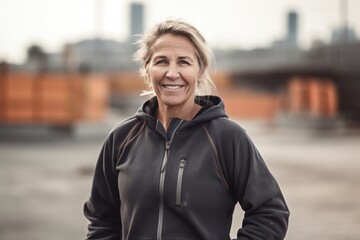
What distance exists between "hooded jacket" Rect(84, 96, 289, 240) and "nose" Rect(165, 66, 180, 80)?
0.16 m

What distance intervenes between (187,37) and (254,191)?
0.59 metres

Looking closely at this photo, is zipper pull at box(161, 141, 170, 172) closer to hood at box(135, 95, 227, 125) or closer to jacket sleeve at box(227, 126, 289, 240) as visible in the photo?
hood at box(135, 95, 227, 125)

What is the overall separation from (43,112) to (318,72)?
67.4 feet

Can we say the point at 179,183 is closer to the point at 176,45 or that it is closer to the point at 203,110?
the point at 203,110

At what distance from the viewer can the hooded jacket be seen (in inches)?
75.7

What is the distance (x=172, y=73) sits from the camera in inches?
79.9

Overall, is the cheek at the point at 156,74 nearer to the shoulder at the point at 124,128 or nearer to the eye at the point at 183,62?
the eye at the point at 183,62

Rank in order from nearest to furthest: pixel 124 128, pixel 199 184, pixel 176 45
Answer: pixel 199 184 → pixel 176 45 → pixel 124 128

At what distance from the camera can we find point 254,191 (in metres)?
1.92

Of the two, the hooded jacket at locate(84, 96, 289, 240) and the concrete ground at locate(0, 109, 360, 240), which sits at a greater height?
the hooded jacket at locate(84, 96, 289, 240)

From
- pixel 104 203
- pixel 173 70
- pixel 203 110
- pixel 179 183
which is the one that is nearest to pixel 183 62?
pixel 173 70

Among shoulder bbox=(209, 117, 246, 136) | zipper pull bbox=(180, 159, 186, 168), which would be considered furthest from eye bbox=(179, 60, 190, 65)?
zipper pull bbox=(180, 159, 186, 168)

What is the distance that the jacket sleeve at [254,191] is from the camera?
1925 mm

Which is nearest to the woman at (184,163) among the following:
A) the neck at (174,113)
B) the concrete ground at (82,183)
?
the neck at (174,113)
